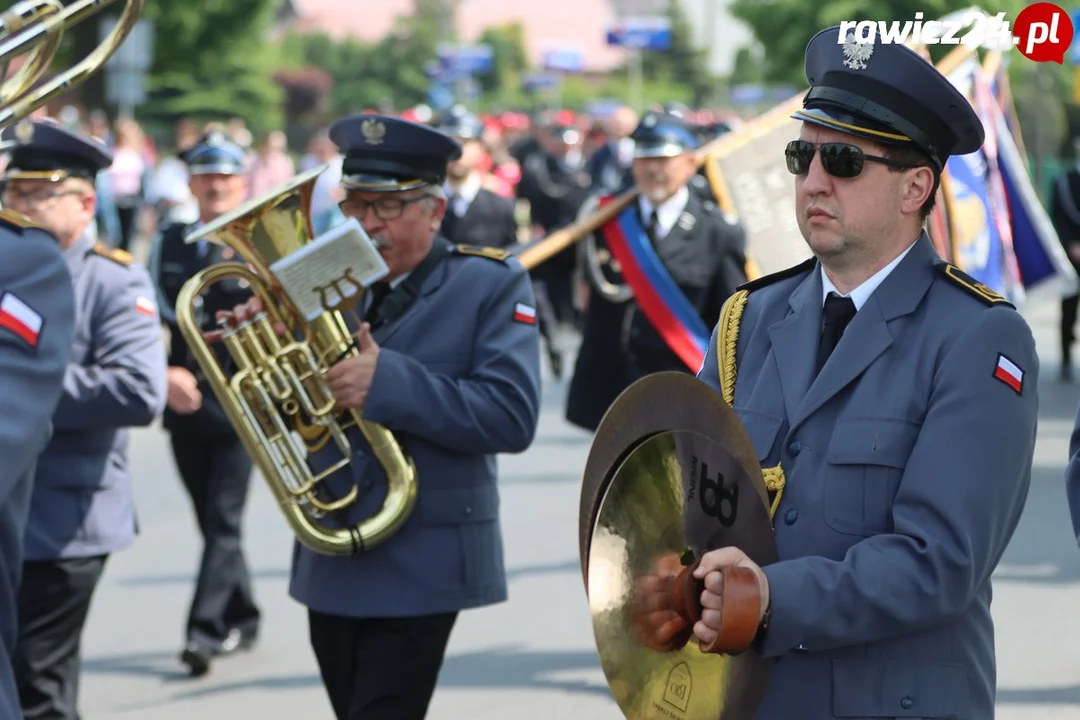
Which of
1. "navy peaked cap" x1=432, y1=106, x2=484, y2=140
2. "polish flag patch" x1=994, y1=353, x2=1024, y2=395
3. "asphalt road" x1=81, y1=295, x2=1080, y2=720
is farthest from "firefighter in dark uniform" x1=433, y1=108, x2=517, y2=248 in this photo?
"polish flag patch" x1=994, y1=353, x2=1024, y2=395

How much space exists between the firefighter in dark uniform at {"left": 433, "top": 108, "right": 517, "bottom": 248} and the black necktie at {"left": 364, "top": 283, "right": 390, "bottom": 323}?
7271 millimetres

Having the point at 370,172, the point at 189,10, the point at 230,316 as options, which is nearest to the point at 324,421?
the point at 230,316

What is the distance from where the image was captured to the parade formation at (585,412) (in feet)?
9.28

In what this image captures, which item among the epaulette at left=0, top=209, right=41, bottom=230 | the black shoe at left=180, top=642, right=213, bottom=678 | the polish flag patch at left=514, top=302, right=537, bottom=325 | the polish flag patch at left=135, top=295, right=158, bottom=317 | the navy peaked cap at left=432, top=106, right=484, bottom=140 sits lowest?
the navy peaked cap at left=432, top=106, right=484, bottom=140

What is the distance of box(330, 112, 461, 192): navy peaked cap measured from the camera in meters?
4.65

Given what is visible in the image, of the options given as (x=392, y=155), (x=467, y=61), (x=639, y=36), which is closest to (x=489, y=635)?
(x=392, y=155)

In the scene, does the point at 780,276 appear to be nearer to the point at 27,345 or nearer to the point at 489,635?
the point at 27,345

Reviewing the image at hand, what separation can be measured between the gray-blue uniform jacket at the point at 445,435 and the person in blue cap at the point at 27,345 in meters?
1.24

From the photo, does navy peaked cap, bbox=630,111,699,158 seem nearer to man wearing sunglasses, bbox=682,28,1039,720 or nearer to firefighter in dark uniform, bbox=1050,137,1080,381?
man wearing sunglasses, bbox=682,28,1039,720

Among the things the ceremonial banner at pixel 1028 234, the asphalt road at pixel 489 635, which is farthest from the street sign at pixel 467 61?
the ceremonial banner at pixel 1028 234

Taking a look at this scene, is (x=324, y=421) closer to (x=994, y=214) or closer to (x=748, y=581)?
(x=748, y=581)

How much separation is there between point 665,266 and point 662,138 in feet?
1.99

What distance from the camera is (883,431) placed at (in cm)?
290

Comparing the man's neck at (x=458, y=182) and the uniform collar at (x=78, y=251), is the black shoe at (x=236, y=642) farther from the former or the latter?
the man's neck at (x=458, y=182)
